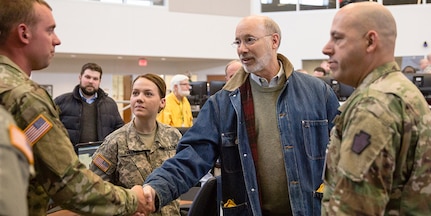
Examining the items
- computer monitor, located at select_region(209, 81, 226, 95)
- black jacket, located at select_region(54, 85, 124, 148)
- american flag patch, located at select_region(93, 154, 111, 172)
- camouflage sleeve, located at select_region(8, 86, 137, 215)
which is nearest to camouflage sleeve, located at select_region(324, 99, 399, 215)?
camouflage sleeve, located at select_region(8, 86, 137, 215)

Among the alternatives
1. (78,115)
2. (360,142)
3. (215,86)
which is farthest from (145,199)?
(215,86)

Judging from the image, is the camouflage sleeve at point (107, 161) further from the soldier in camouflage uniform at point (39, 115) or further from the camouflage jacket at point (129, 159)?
the soldier in camouflage uniform at point (39, 115)

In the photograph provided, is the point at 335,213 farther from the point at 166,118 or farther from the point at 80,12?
the point at 80,12

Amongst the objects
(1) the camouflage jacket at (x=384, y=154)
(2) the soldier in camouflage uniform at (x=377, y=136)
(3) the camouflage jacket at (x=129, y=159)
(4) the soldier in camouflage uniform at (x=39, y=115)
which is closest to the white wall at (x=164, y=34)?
(3) the camouflage jacket at (x=129, y=159)

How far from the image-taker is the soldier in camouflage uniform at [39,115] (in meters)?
1.69

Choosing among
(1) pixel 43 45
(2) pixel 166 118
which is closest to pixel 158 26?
(2) pixel 166 118

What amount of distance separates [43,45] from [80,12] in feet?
42.7

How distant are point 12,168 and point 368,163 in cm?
107

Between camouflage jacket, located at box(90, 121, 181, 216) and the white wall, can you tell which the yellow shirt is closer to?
camouflage jacket, located at box(90, 121, 181, 216)

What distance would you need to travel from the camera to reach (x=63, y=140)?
178 cm

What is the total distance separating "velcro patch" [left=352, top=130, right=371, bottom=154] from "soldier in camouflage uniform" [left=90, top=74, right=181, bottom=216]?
5.74 feet

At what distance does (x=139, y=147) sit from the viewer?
126 inches

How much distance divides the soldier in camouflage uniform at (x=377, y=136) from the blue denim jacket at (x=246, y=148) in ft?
2.67

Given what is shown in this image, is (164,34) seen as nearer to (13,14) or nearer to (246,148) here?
(246,148)
